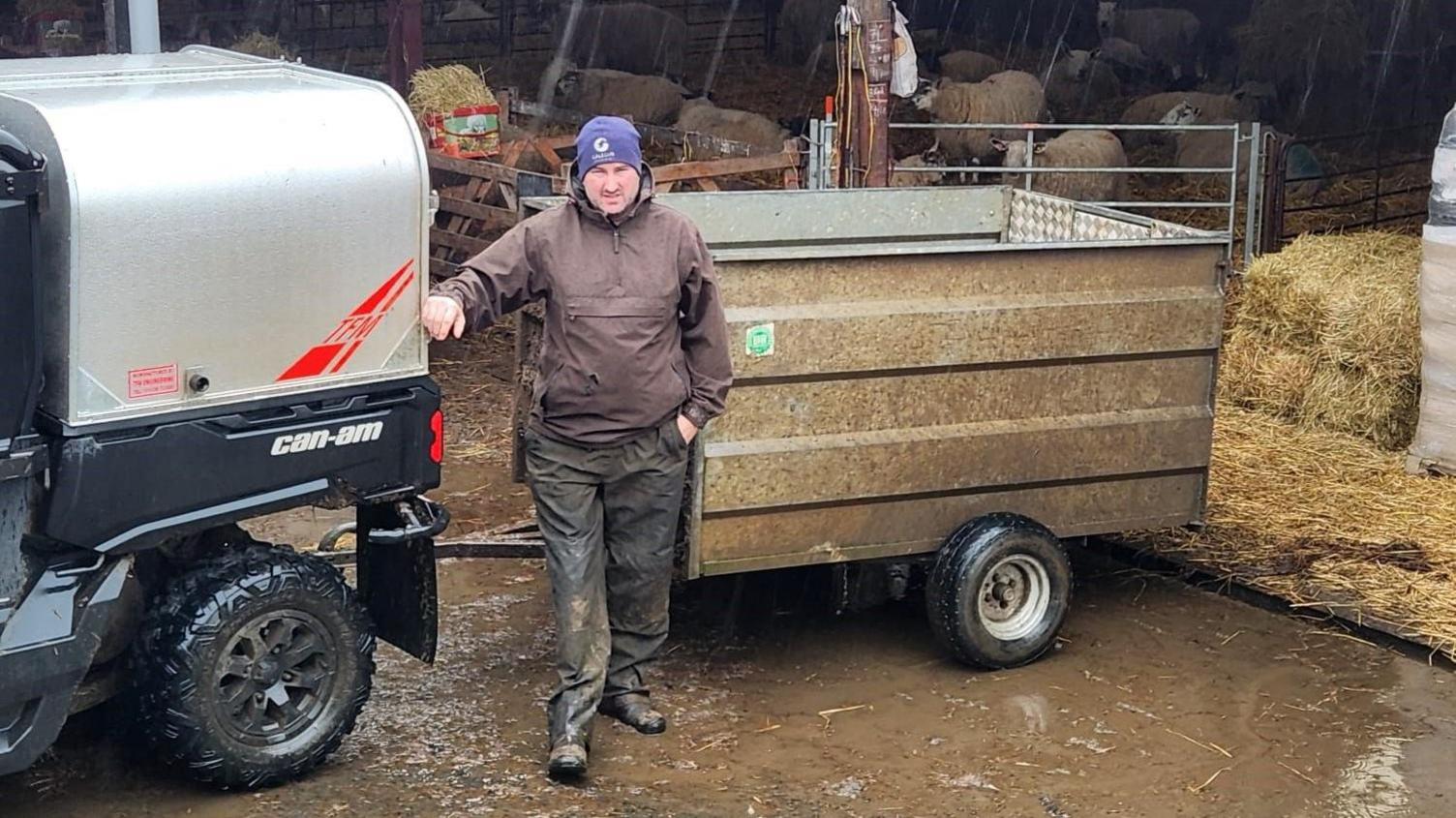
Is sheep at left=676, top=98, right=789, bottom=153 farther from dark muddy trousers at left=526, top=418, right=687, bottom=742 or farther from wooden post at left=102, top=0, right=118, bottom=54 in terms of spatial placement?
dark muddy trousers at left=526, top=418, right=687, bottom=742

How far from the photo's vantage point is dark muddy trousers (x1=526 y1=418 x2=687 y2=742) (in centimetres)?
542

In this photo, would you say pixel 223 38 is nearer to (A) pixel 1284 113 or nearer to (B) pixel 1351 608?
(A) pixel 1284 113

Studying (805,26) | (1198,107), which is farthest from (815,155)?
(805,26)

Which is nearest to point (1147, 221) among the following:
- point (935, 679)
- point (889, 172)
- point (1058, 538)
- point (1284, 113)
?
point (1058, 538)

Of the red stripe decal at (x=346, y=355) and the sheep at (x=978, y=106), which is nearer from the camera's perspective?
the red stripe decal at (x=346, y=355)

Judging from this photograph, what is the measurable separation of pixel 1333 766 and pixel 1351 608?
4.81 ft

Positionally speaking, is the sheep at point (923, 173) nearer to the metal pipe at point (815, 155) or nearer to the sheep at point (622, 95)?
the metal pipe at point (815, 155)

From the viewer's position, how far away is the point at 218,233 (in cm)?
461

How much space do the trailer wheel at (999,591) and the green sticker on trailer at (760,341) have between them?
970mm

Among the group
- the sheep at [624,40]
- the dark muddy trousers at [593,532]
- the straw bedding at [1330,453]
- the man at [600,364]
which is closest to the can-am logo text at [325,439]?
the man at [600,364]

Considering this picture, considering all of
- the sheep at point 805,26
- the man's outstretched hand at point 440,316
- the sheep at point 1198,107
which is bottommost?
the man's outstretched hand at point 440,316

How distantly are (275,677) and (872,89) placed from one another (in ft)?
19.5

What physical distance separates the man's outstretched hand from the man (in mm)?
158

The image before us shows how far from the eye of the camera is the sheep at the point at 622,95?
67.8 feet
